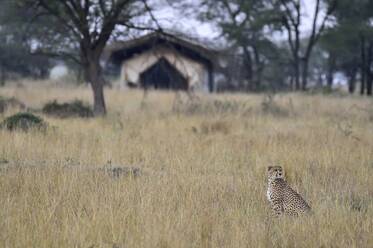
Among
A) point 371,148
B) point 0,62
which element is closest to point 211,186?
point 371,148

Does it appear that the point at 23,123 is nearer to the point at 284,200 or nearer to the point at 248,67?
the point at 284,200

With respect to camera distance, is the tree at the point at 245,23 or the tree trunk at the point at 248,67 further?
the tree trunk at the point at 248,67

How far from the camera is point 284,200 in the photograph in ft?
21.7

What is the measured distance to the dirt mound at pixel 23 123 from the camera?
506 inches

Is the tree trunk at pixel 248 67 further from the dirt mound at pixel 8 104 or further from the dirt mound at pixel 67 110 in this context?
the dirt mound at pixel 67 110

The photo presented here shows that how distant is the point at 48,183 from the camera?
756 centimetres

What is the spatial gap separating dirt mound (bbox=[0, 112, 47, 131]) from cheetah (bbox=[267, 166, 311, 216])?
725 cm

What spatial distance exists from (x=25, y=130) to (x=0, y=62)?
32.3 meters

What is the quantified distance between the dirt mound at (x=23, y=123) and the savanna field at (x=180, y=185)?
0.41 m

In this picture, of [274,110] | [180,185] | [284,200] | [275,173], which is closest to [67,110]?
[274,110]

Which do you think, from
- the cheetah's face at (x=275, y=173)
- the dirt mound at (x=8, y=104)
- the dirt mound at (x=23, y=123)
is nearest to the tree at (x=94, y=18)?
the dirt mound at (x=8, y=104)

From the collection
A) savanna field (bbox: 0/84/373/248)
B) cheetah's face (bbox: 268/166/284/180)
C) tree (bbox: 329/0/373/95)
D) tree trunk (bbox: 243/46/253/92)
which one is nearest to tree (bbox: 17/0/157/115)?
savanna field (bbox: 0/84/373/248)

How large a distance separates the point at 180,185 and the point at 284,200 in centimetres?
158

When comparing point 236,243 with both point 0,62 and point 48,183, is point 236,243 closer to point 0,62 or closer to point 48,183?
point 48,183
